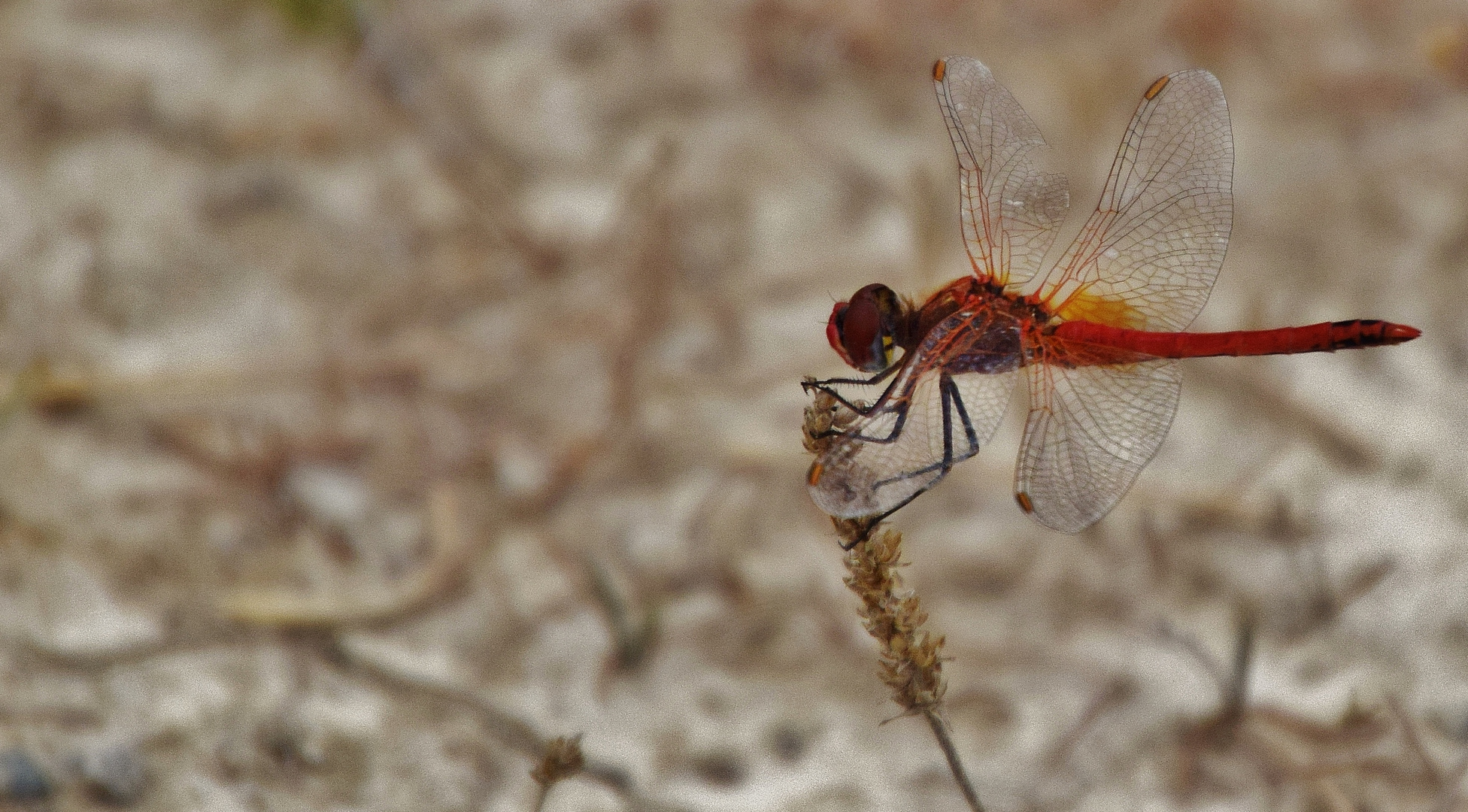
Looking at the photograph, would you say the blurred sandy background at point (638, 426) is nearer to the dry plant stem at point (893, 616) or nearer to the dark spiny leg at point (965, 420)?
the dark spiny leg at point (965, 420)

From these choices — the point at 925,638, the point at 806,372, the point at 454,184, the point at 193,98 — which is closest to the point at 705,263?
the point at 806,372

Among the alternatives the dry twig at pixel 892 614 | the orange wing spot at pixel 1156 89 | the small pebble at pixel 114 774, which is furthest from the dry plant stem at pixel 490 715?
the orange wing spot at pixel 1156 89

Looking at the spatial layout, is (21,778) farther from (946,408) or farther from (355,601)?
(946,408)

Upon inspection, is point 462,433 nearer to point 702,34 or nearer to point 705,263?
point 705,263

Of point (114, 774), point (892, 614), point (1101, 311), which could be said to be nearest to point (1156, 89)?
point (1101, 311)

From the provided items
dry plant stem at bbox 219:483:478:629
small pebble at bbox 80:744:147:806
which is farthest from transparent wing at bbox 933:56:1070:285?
small pebble at bbox 80:744:147:806

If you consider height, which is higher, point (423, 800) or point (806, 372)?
point (806, 372)

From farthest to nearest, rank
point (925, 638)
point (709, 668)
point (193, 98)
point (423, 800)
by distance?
point (193, 98) < point (709, 668) < point (423, 800) < point (925, 638)
